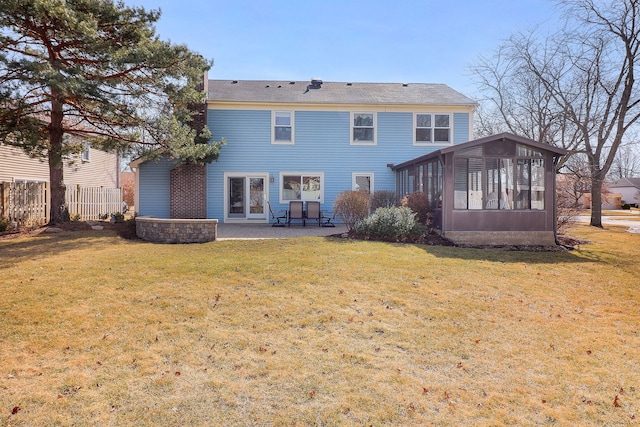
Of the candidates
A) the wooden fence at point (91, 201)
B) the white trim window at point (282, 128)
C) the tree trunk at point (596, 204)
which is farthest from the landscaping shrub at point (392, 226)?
the tree trunk at point (596, 204)

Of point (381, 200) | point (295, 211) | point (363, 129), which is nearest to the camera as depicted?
point (381, 200)

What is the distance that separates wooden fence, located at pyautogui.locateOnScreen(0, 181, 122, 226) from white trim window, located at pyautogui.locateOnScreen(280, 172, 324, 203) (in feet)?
25.3

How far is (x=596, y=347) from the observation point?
4266 mm

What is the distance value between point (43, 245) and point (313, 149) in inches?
398

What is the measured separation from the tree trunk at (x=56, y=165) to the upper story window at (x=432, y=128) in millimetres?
12762

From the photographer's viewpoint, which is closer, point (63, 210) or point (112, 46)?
point (112, 46)

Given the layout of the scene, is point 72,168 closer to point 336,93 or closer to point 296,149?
point 296,149

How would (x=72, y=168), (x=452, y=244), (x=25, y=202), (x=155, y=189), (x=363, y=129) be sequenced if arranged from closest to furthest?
(x=452, y=244)
(x=25, y=202)
(x=155, y=189)
(x=363, y=129)
(x=72, y=168)

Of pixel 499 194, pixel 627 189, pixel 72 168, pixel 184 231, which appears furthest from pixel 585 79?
pixel 627 189

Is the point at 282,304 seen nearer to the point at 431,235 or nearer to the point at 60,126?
the point at 431,235

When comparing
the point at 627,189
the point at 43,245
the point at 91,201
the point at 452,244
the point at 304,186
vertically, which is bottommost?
the point at 452,244

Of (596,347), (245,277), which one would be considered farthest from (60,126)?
(596,347)

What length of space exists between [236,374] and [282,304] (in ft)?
5.84

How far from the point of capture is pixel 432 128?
16.4 metres
